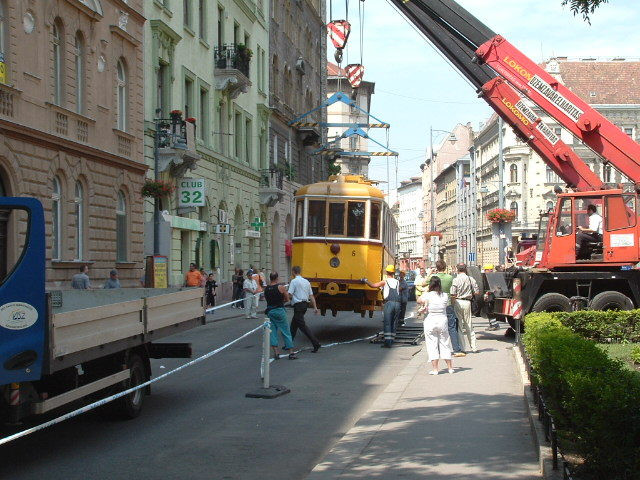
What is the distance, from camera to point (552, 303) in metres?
20.3

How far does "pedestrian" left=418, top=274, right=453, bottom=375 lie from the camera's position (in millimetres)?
14945

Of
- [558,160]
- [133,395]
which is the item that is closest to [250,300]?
[558,160]

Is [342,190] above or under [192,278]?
above

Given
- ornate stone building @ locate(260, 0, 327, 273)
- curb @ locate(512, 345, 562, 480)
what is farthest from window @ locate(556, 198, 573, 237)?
ornate stone building @ locate(260, 0, 327, 273)

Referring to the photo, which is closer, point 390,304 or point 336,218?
point 390,304

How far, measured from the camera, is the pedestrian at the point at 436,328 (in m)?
14.9

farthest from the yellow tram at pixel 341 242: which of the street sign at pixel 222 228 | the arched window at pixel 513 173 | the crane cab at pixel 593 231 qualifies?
the arched window at pixel 513 173

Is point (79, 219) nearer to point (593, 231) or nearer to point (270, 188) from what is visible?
point (593, 231)

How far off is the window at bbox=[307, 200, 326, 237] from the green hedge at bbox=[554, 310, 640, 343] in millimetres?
6990

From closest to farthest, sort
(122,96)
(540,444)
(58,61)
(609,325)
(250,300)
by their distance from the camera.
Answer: (540,444) < (609,325) < (58,61) < (122,96) < (250,300)

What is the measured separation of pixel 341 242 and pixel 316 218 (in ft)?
3.01

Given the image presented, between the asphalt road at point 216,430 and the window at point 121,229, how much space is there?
496 inches

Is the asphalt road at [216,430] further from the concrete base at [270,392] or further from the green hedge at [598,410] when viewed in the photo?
the green hedge at [598,410]

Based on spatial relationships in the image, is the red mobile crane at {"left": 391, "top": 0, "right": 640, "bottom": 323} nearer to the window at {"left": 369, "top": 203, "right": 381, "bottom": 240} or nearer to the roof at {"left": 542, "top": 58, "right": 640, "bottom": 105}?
the window at {"left": 369, "top": 203, "right": 381, "bottom": 240}
